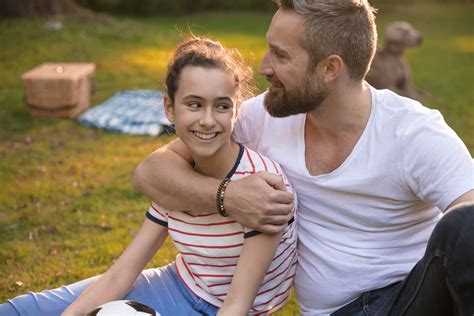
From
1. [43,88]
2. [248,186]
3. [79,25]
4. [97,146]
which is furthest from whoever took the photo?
[79,25]

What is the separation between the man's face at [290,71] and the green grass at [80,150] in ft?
0.73

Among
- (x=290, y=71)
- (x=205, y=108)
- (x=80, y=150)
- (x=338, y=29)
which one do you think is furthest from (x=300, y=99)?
(x=80, y=150)

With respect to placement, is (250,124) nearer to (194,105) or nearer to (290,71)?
(290,71)

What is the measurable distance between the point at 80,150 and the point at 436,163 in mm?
4769

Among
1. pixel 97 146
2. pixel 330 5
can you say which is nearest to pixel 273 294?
pixel 330 5

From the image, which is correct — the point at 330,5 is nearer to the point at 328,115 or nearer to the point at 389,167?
the point at 328,115

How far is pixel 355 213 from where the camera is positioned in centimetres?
273

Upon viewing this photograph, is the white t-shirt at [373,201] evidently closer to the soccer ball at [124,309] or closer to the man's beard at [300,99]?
the man's beard at [300,99]

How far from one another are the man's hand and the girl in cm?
5

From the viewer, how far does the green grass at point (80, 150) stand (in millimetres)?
4316

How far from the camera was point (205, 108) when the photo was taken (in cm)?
258

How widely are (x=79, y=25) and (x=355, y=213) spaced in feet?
37.7

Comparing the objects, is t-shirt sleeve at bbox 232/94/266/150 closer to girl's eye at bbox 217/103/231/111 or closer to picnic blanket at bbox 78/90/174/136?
girl's eye at bbox 217/103/231/111

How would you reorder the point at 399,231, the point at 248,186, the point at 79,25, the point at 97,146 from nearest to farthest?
1. the point at 248,186
2. the point at 399,231
3. the point at 97,146
4. the point at 79,25
